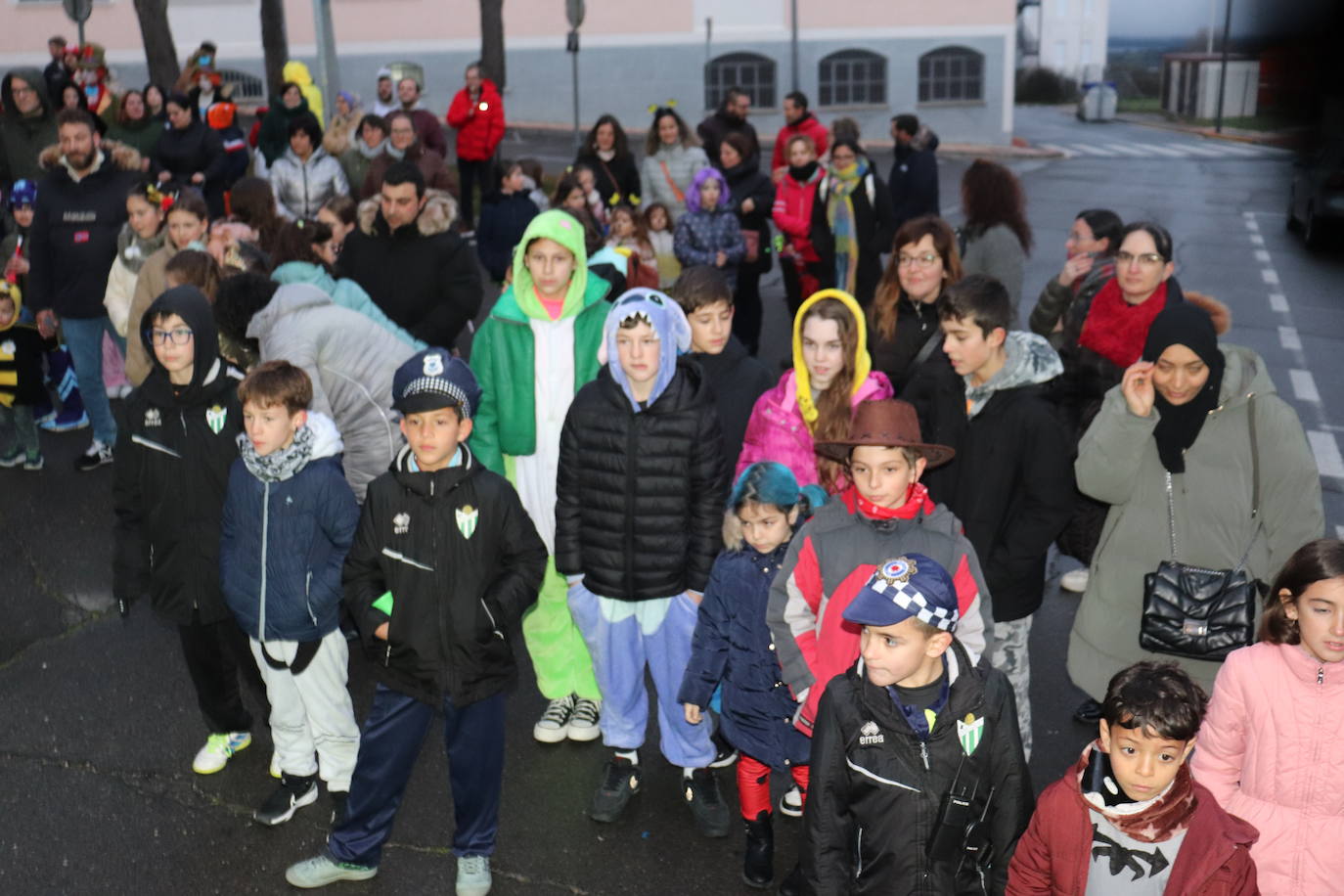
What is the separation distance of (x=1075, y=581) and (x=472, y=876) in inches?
158

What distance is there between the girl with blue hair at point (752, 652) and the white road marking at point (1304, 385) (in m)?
7.93

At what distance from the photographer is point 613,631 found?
5.42 metres

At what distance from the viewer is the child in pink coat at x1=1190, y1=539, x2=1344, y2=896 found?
3869mm

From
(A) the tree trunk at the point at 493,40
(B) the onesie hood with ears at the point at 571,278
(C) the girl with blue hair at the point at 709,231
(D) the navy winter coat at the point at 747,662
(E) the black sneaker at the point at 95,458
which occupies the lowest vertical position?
(E) the black sneaker at the point at 95,458

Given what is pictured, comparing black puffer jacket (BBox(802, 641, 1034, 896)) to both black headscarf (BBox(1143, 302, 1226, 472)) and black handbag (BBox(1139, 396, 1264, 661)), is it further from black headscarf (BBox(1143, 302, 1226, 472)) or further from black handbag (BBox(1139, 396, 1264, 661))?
black headscarf (BBox(1143, 302, 1226, 472))

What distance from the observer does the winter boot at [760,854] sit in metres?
4.97

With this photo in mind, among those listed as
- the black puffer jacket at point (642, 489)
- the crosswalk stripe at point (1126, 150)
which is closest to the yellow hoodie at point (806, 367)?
the black puffer jacket at point (642, 489)

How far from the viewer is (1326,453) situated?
384 inches

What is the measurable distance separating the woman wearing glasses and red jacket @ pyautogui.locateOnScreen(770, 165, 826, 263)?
4771 millimetres

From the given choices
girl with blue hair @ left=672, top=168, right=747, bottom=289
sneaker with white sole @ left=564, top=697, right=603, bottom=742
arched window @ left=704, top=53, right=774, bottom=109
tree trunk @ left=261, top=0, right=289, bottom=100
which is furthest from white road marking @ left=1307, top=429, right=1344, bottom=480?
arched window @ left=704, top=53, right=774, bottom=109

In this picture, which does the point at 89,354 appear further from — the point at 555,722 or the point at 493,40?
the point at 493,40

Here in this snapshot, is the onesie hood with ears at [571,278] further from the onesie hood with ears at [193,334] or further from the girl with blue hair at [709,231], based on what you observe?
the girl with blue hair at [709,231]

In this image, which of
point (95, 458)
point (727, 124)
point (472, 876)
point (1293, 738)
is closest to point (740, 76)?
point (727, 124)

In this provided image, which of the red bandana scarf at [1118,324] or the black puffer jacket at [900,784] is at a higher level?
the red bandana scarf at [1118,324]
